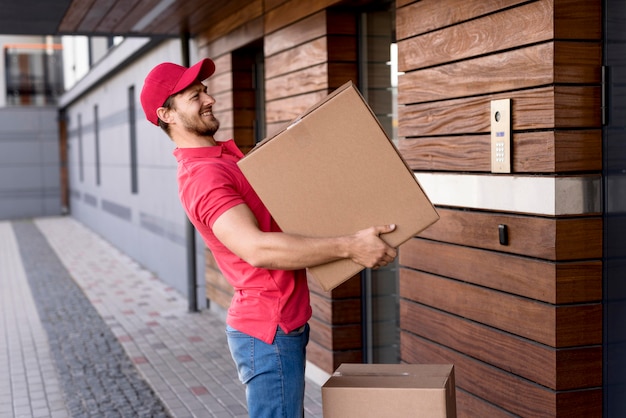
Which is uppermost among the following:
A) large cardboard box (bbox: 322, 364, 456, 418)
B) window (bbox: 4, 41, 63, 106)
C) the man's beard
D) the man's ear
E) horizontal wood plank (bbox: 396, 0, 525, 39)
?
window (bbox: 4, 41, 63, 106)

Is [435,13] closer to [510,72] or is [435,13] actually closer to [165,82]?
[510,72]

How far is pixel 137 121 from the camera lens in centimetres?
1189

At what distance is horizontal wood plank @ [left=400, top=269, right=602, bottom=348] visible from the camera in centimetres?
311

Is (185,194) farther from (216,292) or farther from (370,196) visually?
(216,292)

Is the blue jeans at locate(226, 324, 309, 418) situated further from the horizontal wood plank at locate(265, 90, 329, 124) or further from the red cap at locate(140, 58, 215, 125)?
the horizontal wood plank at locate(265, 90, 329, 124)

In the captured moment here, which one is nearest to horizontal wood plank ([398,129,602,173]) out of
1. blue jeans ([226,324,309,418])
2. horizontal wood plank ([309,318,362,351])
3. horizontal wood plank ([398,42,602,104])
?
horizontal wood plank ([398,42,602,104])

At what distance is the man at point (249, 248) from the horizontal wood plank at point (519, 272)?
103 cm

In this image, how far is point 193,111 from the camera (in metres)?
2.55

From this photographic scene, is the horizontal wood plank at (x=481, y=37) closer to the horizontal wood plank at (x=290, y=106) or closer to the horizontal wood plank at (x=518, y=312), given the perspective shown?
the horizontal wood plank at (x=518, y=312)

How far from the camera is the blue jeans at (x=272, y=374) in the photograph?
2447mm

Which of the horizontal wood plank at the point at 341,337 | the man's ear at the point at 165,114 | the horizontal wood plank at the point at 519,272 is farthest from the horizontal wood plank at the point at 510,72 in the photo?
the horizontal wood plank at the point at 341,337

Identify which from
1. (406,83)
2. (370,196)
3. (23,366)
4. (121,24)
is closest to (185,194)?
(370,196)

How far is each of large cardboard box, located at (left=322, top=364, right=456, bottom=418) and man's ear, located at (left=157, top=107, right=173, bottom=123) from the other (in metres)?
0.92

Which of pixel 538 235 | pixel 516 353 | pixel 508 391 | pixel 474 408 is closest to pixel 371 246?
pixel 538 235
